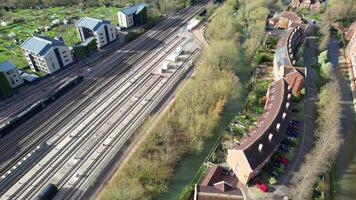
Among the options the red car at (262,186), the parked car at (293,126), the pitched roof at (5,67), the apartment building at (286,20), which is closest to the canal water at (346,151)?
the parked car at (293,126)

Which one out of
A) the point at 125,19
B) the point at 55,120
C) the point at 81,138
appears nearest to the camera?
the point at 81,138

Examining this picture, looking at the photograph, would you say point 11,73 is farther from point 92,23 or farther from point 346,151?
point 346,151

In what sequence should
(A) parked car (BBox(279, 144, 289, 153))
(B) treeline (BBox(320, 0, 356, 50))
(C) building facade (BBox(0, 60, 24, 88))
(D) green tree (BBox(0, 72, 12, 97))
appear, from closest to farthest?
(A) parked car (BBox(279, 144, 289, 153))
(D) green tree (BBox(0, 72, 12, 97))
(C) building facade (BBox(0, 60, 24, 88))
(B) treeline (BBox(320, 0, 356, 50))

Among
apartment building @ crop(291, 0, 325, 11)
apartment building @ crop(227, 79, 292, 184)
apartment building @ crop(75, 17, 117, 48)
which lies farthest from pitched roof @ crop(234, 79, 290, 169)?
apartment building @ crop(291, 0, 325, 11)

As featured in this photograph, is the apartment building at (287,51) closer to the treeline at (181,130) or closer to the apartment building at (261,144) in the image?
the treeline at (181,130)

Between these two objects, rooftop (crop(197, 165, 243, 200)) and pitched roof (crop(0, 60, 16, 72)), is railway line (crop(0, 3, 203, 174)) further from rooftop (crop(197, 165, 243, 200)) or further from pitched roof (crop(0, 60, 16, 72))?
rooftop (crop(197, 165, 243, 200))

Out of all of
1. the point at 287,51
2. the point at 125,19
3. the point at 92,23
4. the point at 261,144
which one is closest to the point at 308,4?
the point at 287,51

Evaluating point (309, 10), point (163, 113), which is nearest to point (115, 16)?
point (163, 113)
